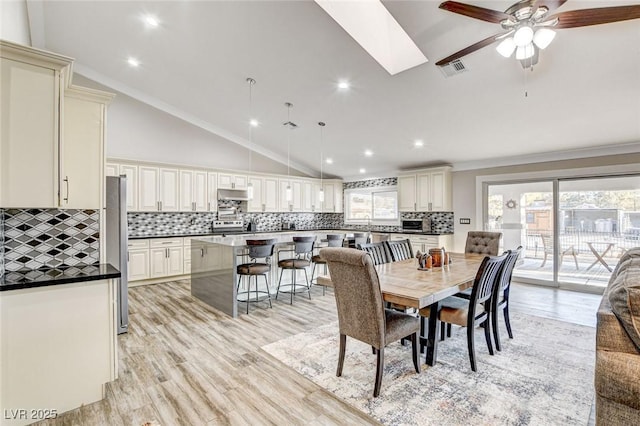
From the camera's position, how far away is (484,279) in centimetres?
230

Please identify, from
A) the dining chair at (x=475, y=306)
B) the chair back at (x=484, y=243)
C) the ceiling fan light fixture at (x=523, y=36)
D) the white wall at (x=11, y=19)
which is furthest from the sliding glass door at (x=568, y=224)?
the white wall at (x=11, y=19)

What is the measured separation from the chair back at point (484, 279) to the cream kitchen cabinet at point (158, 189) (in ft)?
16.9

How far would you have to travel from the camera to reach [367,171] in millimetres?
7406

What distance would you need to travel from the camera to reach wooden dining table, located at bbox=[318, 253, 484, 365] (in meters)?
1.95

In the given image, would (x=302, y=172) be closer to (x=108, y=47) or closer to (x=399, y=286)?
(x=108, y=47)

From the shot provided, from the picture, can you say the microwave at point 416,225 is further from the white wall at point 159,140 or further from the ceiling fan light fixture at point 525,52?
the ceiling fan light fixture at point 525,52

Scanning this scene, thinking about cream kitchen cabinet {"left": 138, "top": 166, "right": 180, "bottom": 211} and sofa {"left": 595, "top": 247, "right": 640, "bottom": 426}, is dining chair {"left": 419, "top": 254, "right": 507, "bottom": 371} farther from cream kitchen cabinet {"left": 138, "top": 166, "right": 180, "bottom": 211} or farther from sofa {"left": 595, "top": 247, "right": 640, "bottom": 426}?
cream kitchen cabinet {"left": 138, "top": 166, "right": 180, "bottom": 211}

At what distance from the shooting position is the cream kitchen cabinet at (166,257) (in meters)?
5.17

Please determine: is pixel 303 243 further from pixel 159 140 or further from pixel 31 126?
pixel 159 140

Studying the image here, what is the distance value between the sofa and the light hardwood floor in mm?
1149

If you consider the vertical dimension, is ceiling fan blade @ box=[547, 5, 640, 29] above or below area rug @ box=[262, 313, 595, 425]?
above

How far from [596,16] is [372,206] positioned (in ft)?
20.0

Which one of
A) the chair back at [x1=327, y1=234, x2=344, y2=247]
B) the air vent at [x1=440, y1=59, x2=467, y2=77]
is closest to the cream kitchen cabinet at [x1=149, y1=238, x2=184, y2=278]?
the chair back at [x1=327, y1=234, x2=344, y2=247]

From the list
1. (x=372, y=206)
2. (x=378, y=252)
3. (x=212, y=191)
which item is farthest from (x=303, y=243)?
(x=372, y=206)
